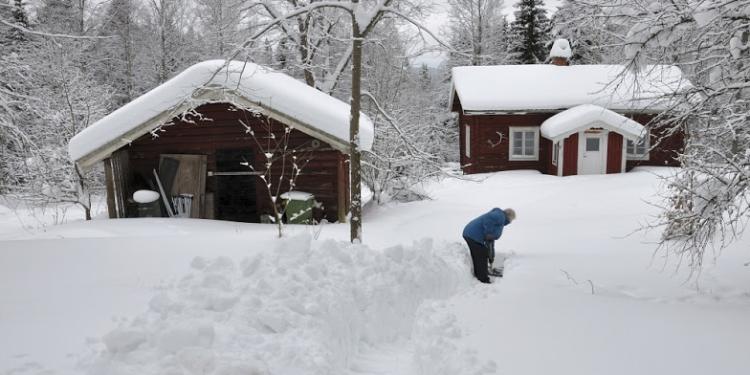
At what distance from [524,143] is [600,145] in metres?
3.25

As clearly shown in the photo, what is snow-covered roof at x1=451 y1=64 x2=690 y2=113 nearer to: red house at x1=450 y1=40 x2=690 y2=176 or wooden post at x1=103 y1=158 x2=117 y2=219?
red house at x1=450 y1=40 x2=690 y2=176

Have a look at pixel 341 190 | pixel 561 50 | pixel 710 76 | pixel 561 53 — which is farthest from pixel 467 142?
pixel 710 76


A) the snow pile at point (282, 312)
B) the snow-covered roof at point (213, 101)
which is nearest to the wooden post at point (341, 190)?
the snow-covered roof at point (213, 101)

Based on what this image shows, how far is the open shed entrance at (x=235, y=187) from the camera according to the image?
41.3ft

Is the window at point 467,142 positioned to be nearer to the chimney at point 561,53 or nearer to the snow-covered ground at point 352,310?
the chimney at point 561,53

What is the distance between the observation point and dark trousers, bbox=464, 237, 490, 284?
26.0 feet

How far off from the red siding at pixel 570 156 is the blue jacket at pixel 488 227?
12.9 meters

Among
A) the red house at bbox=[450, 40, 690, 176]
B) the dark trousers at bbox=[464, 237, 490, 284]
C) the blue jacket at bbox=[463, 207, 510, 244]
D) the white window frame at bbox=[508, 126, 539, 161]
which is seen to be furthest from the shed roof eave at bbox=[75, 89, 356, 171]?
the white window frame at bbox=[508, 126, 539, 161]

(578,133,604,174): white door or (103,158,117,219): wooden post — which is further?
(578,133,604,174): white door

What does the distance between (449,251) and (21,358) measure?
6.60 metres

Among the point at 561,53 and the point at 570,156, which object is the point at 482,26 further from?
the point at 570,156

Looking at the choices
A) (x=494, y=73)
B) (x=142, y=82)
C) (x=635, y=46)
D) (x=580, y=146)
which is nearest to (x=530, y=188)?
(x=580, y=146)

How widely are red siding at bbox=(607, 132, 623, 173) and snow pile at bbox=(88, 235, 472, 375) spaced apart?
1464cm

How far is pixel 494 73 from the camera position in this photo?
2314 cm
